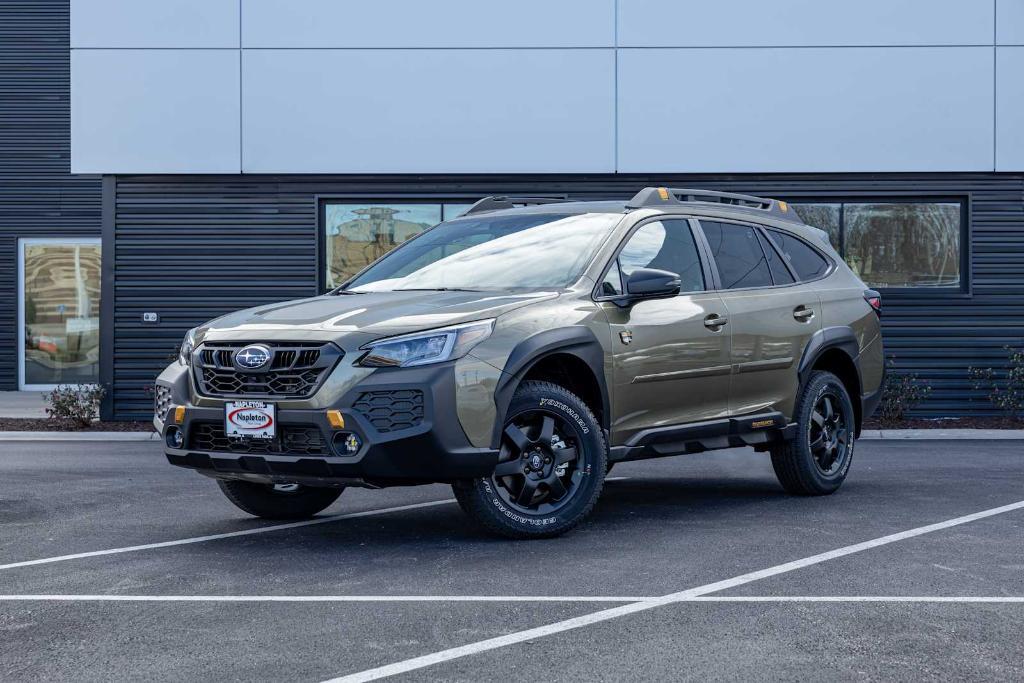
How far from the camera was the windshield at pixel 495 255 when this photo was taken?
7324mm

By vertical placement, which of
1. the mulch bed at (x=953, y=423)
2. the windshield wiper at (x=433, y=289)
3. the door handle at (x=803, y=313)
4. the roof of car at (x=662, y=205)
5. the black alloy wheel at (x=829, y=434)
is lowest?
Answer: the mulch bed at (x=953, y=423)

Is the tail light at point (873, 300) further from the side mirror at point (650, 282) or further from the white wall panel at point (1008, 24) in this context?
the white wall panel at point (1008, 24)

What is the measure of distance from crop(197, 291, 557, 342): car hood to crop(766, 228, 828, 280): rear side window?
2.58 meters

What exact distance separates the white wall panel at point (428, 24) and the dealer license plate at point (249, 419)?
1052 cm

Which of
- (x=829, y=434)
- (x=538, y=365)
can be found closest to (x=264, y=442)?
(x=538, y=365)

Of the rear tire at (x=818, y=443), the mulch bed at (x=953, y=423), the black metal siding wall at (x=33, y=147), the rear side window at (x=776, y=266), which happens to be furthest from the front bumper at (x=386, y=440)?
the black metal siding wall at (x=33, y=147)

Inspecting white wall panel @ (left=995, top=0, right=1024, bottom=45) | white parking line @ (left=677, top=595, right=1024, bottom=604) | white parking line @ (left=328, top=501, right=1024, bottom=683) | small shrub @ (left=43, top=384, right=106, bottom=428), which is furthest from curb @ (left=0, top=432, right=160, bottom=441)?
white wall panel @ (left=995, top=0, right=1024, bottom=45)

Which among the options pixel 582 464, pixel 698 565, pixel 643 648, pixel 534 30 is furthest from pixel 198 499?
pixel 534 30

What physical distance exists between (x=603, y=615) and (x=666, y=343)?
2614 millimetres

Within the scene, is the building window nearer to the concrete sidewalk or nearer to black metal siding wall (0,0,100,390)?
the concrete sidewalk

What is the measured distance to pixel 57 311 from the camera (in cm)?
2242

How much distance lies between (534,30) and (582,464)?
10352mm

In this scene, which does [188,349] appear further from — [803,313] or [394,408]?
[803,313]

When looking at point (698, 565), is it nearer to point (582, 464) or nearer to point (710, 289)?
point (582, 464)
